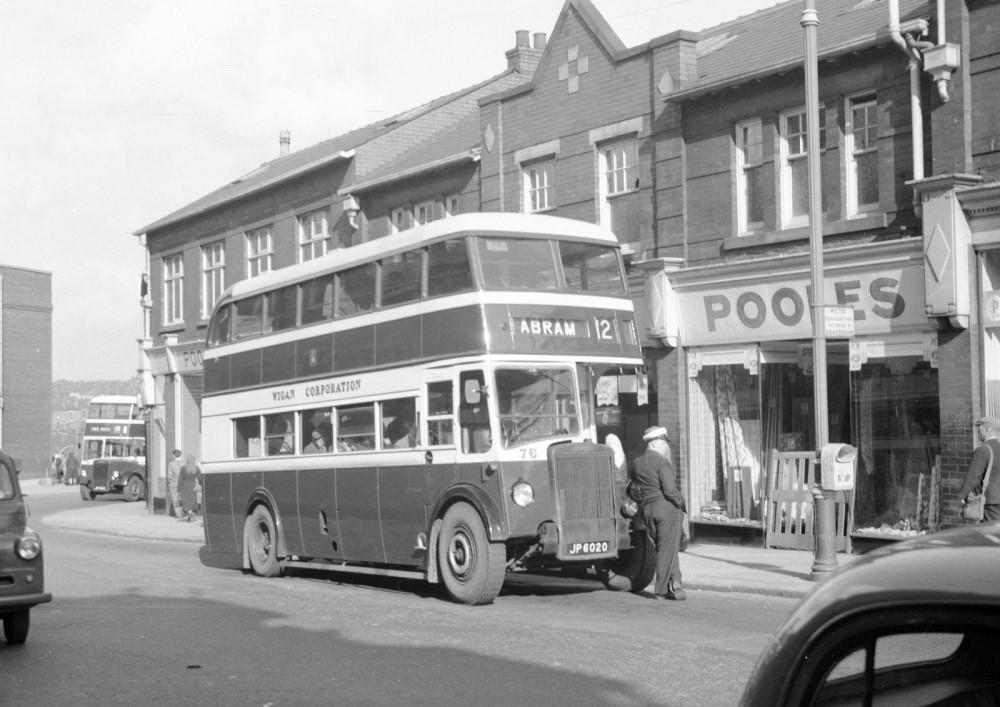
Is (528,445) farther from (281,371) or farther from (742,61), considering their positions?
(742,61)

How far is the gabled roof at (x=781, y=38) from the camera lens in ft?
59.7

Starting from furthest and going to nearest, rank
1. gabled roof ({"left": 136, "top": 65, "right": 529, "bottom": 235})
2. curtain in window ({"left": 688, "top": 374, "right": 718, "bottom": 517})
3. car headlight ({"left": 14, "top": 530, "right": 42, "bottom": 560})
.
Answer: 1. gabled roof ({"left": 136, "top": 65, "right": 529, "bottom": 235})
2. curtain in window ({"left": 688, "top": 374, "right": 718, "bottom": 517})
3. car headlight ({"left": 14, "top": 530, "right": 42, "bottom": 560})

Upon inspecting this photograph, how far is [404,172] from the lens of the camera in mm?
27578

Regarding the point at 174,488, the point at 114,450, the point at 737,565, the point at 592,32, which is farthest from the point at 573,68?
the point at 114,450

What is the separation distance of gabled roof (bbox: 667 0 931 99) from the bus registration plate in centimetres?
839

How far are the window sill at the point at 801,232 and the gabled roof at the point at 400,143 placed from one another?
7949mm

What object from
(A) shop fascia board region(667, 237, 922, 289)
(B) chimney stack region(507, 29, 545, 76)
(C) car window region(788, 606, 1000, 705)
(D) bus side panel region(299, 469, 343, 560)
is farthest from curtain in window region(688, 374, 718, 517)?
(C) car window region(788, 606, 1000, 705)

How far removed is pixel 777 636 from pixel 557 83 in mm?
21683

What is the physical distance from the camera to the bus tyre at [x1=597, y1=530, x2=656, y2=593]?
14.8m

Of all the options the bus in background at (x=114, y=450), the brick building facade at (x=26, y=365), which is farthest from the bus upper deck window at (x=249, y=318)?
the brick building facade at (x=26, y=365)

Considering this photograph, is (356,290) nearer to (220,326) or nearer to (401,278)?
(401,278)

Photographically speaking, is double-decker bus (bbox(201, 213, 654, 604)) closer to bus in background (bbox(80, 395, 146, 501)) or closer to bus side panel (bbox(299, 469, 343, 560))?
bus side panel (bbox(299, 469, 343, 560))

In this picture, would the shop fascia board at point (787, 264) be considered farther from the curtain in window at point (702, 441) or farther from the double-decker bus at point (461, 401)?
the double-decker bus at point (461, 401)

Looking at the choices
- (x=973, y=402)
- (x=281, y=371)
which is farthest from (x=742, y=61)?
(x=281, y=371)
